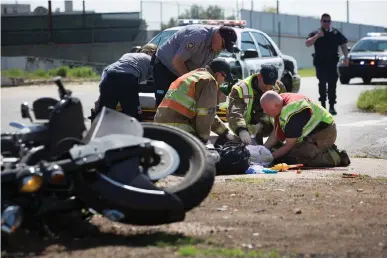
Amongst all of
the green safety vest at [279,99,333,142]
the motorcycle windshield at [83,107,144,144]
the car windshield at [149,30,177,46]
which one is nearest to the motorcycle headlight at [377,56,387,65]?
the car windshield at [149,30,177,46]

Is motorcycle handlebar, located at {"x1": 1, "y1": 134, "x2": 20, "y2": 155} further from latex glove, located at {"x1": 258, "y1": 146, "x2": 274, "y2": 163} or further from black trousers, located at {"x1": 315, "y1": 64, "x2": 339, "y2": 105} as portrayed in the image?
black trousers, located at {"x1": 315, "y1": 64, "x2": 339, "y2": 105}

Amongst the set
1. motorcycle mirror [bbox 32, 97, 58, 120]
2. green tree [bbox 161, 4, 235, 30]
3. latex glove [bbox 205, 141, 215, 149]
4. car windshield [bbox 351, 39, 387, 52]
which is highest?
green tree [bbox 161, 4, 235, 30]

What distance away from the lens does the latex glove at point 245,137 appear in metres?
10.9

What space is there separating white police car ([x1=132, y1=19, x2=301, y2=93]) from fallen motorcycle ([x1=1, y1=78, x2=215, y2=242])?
390 inches

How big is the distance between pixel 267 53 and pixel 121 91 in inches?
340

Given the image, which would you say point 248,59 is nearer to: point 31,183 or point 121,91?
point 121,91

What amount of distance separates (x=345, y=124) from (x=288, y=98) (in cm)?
638

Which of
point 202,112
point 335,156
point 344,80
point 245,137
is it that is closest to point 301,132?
point 335,156

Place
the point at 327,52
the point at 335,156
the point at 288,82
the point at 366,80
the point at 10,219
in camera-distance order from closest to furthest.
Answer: the point at 10,219 → the point at 335,156 → the point at 327,52 → the point at 288,82 → the point at 366,80

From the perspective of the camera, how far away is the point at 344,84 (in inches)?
1216

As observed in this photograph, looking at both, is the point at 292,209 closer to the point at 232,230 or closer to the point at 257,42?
the point at 232,230

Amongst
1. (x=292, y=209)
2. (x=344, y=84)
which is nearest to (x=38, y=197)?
(x=292, y=209)

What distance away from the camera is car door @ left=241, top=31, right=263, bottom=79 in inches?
710

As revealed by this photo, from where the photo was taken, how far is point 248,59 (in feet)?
60.2
